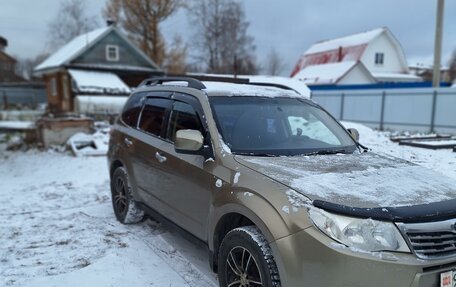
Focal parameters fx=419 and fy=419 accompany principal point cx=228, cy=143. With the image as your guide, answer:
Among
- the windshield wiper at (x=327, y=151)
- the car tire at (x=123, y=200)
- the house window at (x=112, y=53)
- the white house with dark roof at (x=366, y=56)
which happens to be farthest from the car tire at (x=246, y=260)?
Result: the white house with dark roof at (x=366, y=56)

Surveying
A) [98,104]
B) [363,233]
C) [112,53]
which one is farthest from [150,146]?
[112,53]

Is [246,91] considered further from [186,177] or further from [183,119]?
[186,177]

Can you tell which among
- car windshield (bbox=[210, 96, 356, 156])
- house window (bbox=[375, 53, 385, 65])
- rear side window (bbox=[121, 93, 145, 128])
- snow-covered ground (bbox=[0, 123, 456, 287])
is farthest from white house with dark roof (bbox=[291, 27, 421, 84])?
car windshield (bbox=[210, 96, 356, 156])

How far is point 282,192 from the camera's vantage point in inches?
110

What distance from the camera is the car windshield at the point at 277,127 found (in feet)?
12.1

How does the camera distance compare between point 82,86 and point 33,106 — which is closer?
point 82,86

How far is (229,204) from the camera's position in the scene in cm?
322

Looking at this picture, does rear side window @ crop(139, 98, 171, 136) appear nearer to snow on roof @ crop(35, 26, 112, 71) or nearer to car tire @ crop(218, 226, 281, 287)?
car tire @ crop(218, 226, 281, 287)

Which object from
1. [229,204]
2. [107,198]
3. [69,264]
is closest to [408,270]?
[229,204]

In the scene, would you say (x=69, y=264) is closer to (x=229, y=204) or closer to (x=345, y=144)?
(x=229, y=204)

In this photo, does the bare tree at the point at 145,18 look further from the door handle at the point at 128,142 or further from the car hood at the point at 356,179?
the car hood at the point at 356,179

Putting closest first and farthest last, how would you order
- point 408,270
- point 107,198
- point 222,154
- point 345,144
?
point 408,270
point 222,154
point 345,144
point 107,198

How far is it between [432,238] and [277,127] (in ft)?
6.16

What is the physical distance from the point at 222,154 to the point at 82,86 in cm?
2571
